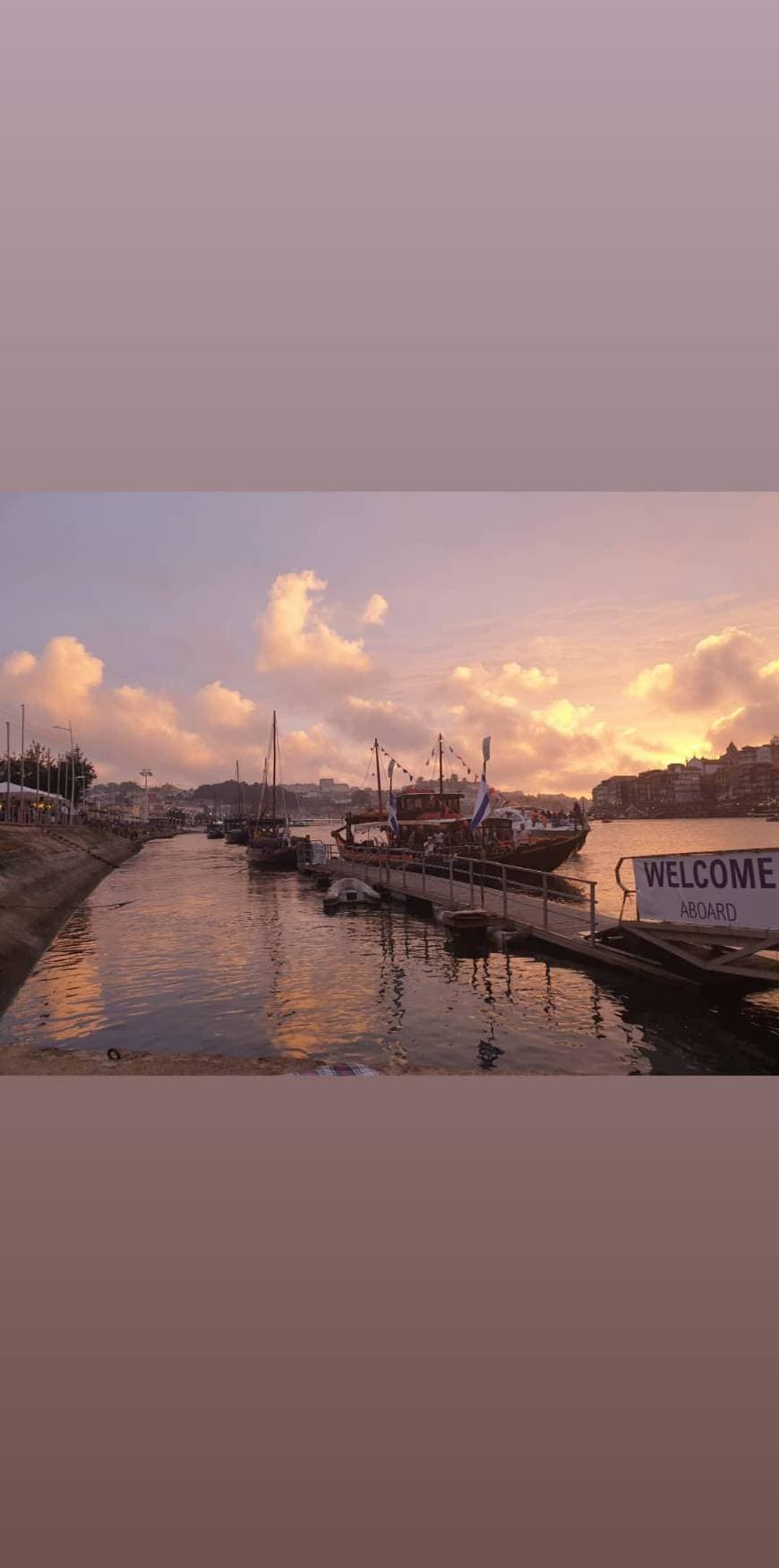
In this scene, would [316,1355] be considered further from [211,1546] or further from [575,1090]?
[575,1090]

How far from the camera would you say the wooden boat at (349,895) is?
21.7 m

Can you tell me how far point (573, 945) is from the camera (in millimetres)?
11492

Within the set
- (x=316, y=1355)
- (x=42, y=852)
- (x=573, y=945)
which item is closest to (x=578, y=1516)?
(x=316, y=1355)

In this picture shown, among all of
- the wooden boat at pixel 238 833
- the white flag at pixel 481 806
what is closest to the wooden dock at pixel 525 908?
the white flag at pixel 481 806

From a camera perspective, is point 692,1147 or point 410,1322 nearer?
point 410,1322

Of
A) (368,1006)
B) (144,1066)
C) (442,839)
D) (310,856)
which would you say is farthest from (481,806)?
(310,856)

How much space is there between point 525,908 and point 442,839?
14.6 meters

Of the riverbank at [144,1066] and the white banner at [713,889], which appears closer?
the riverbank at [144,1066]

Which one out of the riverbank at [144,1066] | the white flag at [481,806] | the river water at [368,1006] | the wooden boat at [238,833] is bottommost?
the river water at [368,1006]

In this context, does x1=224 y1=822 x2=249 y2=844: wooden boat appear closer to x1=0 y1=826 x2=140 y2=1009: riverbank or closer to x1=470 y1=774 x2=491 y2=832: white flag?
x1=0 y1=826 x2=140 y2=1009: riverbank

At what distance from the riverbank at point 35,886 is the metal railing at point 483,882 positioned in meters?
8.97

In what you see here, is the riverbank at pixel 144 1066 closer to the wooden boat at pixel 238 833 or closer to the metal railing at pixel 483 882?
the metal railing at pixel 483 882

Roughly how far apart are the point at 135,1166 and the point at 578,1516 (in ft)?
9.28

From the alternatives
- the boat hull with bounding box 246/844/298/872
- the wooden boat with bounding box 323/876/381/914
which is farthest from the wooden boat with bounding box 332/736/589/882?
the boat hull with bounding box 246/844/298/872
